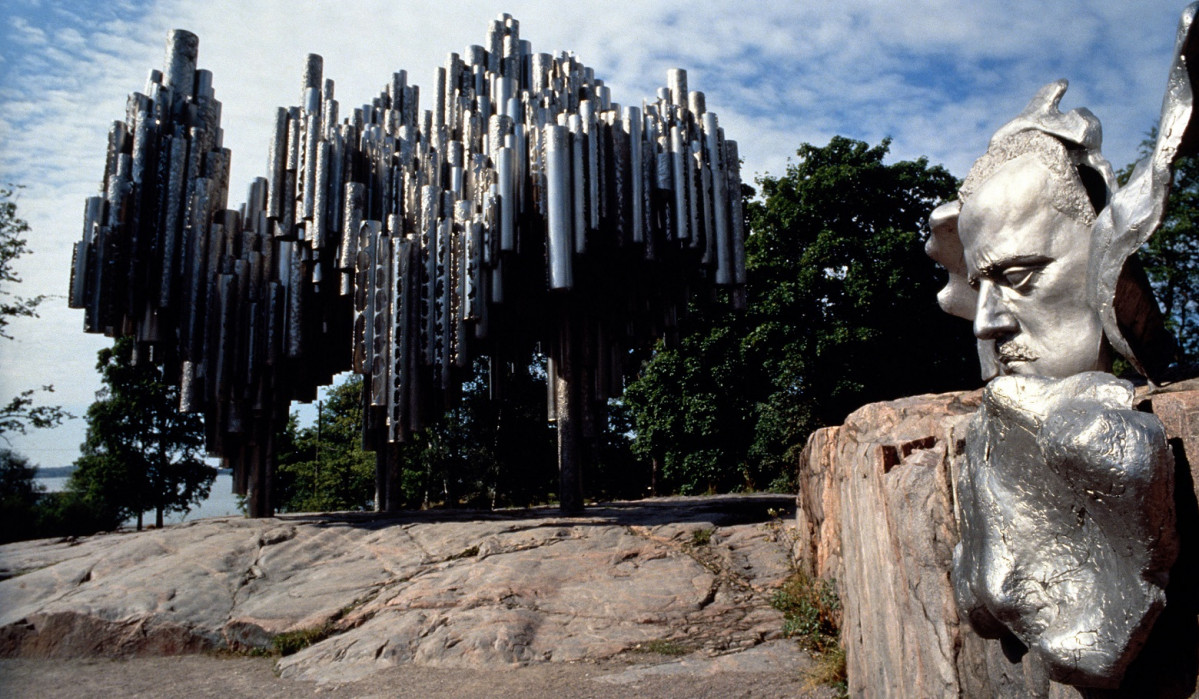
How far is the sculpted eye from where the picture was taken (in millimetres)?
2840

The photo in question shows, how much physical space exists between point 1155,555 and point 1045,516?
13.5 inches

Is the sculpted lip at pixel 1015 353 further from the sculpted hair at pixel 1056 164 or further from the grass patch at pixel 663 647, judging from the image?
the grass patch at pixel 663 647

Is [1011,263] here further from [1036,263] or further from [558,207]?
[558,207]

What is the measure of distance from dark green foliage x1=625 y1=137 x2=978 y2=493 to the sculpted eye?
17.8 m

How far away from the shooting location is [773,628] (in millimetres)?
6969

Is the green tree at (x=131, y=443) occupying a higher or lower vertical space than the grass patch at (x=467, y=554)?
higher

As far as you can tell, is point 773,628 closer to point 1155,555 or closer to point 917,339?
point 1155,555

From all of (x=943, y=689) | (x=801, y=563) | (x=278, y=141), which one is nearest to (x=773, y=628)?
(x=801, y=563)

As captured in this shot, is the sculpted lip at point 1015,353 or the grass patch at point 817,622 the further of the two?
the grass patch at point 817,622

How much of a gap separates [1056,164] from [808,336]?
62.9ft

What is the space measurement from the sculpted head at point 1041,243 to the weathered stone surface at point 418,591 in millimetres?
4397

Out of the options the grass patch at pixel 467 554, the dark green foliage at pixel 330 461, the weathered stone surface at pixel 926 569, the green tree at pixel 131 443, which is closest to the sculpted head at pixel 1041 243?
the weathered stone surface at pixel 926 569

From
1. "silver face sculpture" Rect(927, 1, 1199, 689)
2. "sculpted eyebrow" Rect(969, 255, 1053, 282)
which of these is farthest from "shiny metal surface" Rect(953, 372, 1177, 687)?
"sculpted eyebrow" Rect(969, 255, 1053, 282)

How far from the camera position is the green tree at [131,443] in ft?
70.6
